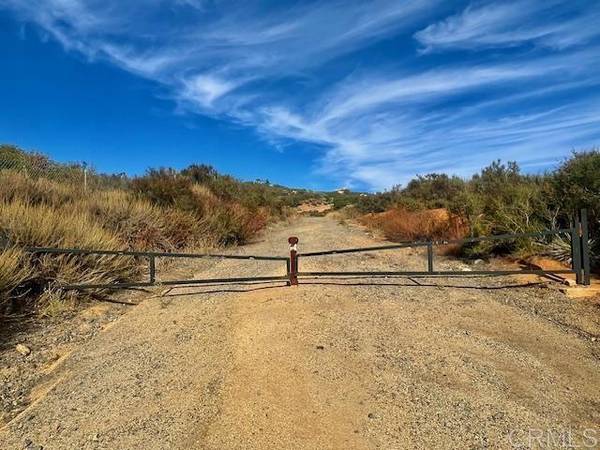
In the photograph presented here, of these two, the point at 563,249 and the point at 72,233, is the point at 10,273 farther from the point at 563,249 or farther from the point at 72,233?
the point at 563,249

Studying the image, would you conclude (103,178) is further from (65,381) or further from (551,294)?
(551,294)

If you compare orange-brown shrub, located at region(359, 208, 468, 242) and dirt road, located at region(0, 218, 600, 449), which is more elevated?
orange-brown shrub, located at region(359, 208, 468, 242)

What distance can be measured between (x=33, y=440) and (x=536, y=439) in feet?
→ 12.2

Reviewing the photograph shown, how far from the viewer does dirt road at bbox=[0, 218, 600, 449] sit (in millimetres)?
3400

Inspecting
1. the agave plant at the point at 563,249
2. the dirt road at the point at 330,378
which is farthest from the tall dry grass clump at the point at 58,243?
the agave plant at the point at 563,249

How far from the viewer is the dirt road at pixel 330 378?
340 centimetres

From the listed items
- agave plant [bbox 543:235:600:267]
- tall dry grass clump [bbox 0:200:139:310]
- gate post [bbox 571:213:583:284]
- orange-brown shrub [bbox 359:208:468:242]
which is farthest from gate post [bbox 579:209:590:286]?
tall dry grass clump [bbox 0:200:139:310]

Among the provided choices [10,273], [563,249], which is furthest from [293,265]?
[563,249]

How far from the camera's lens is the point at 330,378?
14.1 feet

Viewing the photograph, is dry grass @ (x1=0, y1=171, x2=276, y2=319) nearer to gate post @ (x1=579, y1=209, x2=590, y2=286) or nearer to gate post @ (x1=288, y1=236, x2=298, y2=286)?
gate post @ (x1=288, y1=236, x2=298, y2=286)

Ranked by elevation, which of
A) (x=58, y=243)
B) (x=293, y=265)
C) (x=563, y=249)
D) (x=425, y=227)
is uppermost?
(x=425, y=227)

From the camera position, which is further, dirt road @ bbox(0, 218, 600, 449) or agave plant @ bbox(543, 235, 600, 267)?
agave plant @ bbox(543, 235, 600, 267)

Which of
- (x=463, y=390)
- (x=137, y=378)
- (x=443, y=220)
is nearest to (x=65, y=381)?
(x=137, y=378)

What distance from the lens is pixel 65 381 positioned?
458 centimetres
